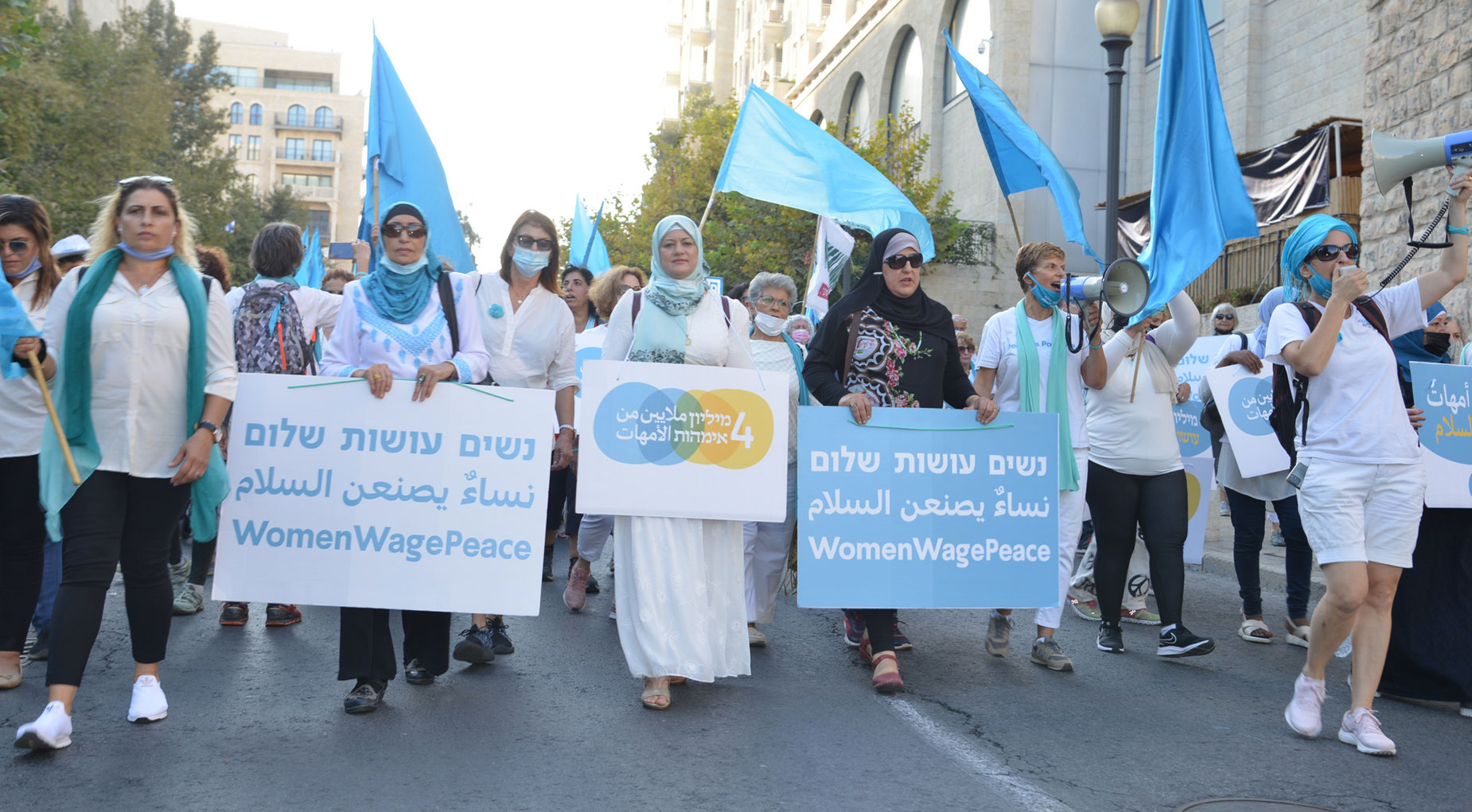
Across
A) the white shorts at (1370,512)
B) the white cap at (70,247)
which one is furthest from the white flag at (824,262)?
the white shorts at (1370,512)

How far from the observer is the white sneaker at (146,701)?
4320 millimetres

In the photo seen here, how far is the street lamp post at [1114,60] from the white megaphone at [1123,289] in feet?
14.4

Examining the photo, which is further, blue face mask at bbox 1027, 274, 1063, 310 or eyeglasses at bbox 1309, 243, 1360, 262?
blue face mask at bbox 1027, 274, 1063, 310

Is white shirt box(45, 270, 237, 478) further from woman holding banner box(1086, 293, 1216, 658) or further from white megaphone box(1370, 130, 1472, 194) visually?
white megaphone box(1370, 130, 1472, 194)

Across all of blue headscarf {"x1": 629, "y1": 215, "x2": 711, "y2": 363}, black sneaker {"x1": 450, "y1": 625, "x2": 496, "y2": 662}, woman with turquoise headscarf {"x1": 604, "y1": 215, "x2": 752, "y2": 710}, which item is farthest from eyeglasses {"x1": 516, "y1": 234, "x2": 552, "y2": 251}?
black sneaker {"x1": 450, "y1": 625, "x2": 496, "y2": 662}

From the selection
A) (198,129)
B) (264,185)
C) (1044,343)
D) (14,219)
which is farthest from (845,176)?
(264,185)

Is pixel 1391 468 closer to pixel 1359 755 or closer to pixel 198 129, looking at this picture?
pixel 1359 755

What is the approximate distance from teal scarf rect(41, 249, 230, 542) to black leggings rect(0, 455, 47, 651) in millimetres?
862

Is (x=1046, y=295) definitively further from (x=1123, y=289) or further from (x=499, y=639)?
(x=499, y=639)

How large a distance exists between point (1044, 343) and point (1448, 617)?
215 cm

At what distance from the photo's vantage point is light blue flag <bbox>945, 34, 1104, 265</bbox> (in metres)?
6.85

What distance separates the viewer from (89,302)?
411 cm

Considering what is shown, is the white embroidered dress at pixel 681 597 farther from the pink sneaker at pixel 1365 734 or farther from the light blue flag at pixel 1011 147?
the light blue flag at pixel 1011 147

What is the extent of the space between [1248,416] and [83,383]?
6.16 metres
